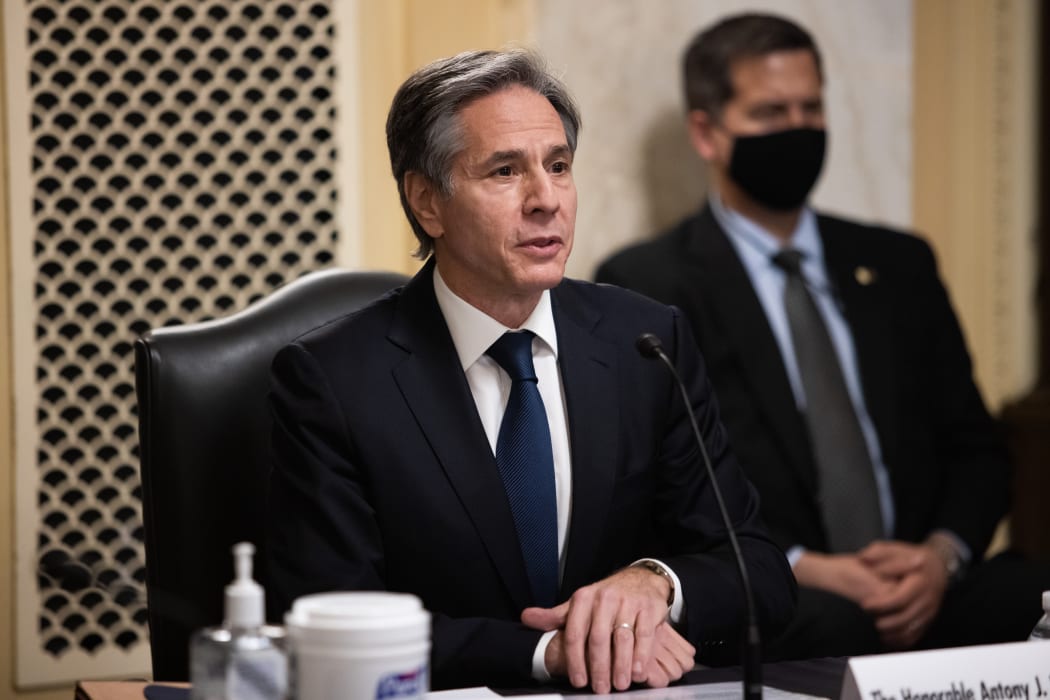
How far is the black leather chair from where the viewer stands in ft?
6.14

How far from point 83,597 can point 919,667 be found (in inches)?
80.1

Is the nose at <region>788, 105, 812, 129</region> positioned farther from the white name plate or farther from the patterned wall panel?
the white name plate

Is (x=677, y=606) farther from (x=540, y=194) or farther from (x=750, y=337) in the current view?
(x=750, y=337)

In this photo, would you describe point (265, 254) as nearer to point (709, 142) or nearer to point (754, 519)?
point (709, 142)

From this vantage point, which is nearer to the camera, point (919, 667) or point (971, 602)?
point (919, 667)

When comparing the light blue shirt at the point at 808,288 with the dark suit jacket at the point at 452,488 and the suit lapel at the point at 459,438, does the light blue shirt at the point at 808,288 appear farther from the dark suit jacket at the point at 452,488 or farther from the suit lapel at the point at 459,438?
the suit lapel at the point at 459,438

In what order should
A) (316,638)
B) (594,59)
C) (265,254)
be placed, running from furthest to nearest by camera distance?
(594,59) < (265,254) < (316,638)

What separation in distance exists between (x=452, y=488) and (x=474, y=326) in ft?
0.77

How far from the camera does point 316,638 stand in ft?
3.52

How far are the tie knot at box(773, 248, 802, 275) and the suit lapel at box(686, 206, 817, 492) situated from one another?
0.29 feet

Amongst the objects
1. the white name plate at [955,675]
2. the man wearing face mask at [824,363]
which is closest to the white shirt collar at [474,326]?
the white name plate at [955,675]

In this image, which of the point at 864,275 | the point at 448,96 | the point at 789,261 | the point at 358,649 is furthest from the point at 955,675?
the point at 864,275

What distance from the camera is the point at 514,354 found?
1.85 meters

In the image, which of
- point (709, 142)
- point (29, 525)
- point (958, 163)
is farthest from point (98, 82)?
point (958, 163)
